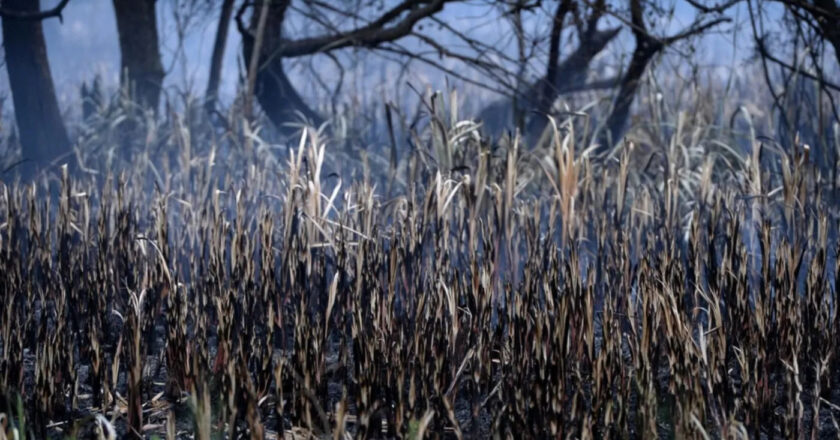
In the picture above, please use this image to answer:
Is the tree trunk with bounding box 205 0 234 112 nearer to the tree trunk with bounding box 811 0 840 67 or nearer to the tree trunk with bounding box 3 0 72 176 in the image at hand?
the tree trunk with bounding box 3 0 72 176

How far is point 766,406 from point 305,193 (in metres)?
1.35

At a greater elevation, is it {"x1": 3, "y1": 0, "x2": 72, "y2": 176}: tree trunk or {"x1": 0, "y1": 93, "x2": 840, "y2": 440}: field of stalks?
{"x1": 3, "y1": 0, "x2": 72, "y2": 176}: tree trunk

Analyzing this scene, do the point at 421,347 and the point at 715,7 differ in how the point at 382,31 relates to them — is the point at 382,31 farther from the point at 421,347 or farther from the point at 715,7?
the point at 421,347

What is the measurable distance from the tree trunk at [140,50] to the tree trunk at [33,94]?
22.7 inches

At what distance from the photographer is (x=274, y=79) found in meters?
6.29

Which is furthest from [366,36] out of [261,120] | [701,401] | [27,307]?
[701,401]

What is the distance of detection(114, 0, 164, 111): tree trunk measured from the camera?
20.1 feet

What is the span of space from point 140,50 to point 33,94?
3.26 ft

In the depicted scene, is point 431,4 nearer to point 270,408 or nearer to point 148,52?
point 148,52

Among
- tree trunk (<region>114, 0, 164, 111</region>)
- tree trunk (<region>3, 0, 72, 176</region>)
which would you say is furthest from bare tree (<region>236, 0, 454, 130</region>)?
tree trunk (<region>3, 0, 72, 176</region>)

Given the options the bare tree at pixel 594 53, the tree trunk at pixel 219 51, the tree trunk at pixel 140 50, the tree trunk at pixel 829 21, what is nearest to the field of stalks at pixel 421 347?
the tree trunk at pixel 829 21

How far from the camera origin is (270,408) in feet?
6.14

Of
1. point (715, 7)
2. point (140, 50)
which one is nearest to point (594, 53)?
point (715, 7)

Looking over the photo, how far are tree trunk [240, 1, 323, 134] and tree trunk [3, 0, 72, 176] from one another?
1190mm
